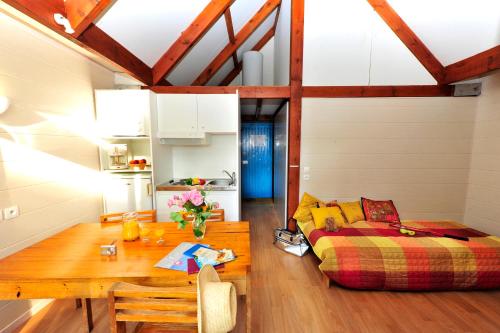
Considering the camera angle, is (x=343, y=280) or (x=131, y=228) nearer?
(x=131, y=228)

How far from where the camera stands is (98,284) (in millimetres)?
1104

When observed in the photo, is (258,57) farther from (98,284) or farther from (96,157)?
(98,284)

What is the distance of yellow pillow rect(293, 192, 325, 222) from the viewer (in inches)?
116

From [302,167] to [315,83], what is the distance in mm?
1297

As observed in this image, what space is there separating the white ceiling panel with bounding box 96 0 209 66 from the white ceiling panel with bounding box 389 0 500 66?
9.64ft

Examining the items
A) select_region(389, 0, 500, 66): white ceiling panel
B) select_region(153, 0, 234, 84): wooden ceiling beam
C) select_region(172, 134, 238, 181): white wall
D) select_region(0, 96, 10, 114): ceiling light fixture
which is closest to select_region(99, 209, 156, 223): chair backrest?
select_region(0, 96, 10, 114): ceiling light fixture

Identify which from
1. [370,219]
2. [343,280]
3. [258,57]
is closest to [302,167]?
[370,219]

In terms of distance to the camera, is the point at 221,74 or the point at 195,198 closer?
the point at 195,198

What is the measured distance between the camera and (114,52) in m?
2.29

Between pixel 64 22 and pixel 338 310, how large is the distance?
3.45 meters

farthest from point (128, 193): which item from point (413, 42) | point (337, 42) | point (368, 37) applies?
point (413, 42)

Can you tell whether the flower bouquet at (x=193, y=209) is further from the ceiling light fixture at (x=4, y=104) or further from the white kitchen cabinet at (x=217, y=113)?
the white kitchen cabinet at (x=217, y=113)

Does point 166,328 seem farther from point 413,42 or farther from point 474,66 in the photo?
point 413,42

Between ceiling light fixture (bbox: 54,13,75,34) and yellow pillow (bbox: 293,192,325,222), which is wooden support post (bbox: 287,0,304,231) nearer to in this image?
yellow pillow (bbox: 293,192,325,222)
